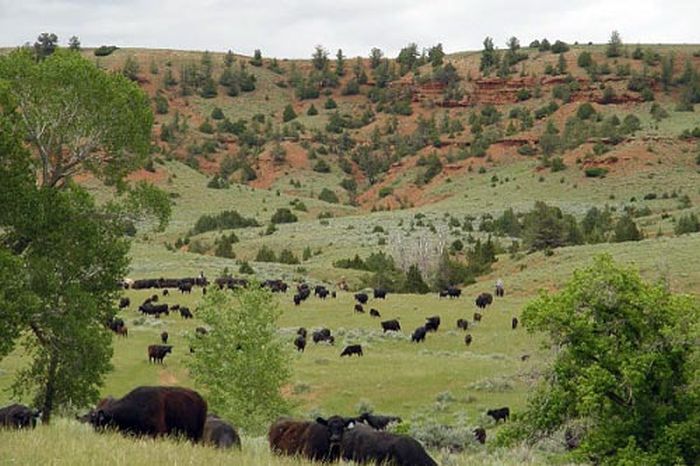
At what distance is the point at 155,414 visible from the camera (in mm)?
17359

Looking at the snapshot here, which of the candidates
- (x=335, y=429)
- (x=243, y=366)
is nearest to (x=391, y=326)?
(x=243, y=366)

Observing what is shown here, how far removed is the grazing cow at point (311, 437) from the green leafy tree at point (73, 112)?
25.9 feet

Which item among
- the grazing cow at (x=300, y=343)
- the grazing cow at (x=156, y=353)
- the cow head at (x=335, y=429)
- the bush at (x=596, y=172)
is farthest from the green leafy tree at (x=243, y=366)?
the bush at (x=596, y=172)

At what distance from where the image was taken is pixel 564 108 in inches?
5527

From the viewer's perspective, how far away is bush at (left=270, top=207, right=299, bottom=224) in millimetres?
104688

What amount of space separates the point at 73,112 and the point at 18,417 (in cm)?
713

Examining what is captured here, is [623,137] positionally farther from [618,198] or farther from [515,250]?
[515,250]

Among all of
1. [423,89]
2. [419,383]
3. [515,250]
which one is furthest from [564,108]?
[419,383]

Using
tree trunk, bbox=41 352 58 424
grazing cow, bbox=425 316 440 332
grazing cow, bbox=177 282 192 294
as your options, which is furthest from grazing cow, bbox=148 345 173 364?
grazing cow, bbox=177 282 192 294

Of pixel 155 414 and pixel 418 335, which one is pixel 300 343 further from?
pixel 155 414

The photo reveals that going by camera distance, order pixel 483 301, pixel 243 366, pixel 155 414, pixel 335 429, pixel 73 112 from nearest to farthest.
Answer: pixel 335 429, pixel 155 414, pixel 73 112, pixel 243 366, pixel 483 301

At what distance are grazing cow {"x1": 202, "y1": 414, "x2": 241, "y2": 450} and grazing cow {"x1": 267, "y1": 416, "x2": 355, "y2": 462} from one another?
2.63ft

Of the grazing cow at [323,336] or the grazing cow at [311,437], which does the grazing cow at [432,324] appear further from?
the grazing cow at [311,437]

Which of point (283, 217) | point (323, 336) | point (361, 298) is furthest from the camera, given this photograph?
point (283, 217)
